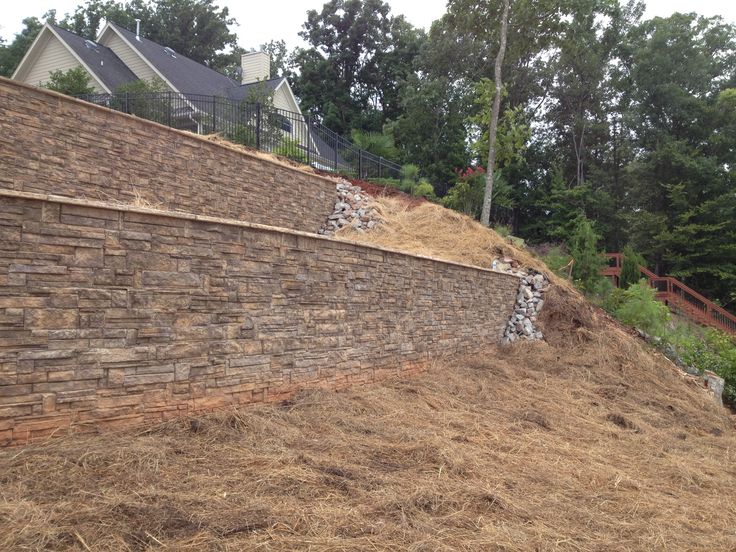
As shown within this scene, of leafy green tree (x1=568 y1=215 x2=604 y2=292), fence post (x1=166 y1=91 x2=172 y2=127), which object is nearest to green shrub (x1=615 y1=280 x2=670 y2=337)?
leafy green tree (x1=568 y1=215 x2=604 y2=292)

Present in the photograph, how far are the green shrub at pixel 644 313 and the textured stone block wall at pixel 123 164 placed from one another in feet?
20.7

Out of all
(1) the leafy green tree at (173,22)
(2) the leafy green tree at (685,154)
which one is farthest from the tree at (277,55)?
(2) the leafy green tree at (685,154)

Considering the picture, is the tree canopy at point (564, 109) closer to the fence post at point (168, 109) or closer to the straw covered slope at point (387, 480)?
the fence post at point (168, 109)

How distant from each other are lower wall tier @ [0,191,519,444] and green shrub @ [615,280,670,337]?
21.0 ft

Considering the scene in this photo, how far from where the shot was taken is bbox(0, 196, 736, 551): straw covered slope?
235 centimetres

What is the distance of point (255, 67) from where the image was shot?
22.3 metres

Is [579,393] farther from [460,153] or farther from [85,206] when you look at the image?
[460,153]

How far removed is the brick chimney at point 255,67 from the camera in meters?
22.1

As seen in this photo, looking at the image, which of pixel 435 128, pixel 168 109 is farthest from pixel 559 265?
pixel 435 128

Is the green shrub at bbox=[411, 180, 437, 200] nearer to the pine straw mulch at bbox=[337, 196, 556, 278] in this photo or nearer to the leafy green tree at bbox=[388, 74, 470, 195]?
the pine straw mulch at bbox=[337, 196, 556, 278]

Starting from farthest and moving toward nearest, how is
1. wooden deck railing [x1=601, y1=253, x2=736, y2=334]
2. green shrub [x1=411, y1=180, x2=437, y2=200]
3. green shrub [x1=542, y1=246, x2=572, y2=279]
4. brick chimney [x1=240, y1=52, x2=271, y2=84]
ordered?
brick chimney [x1=240, y1=52, x2=271, y2=84] → wooden deck railing [x1=601, y1=253, x2=736, y2=334] → green shrub [x1=411, y1=180, x2=437, y2=200] → green shrub [x1=542, y1=246, x2=572, y2=279]

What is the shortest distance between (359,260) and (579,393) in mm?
3292

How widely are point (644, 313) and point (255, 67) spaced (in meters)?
18.3

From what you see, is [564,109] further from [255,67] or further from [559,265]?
[559,265]
